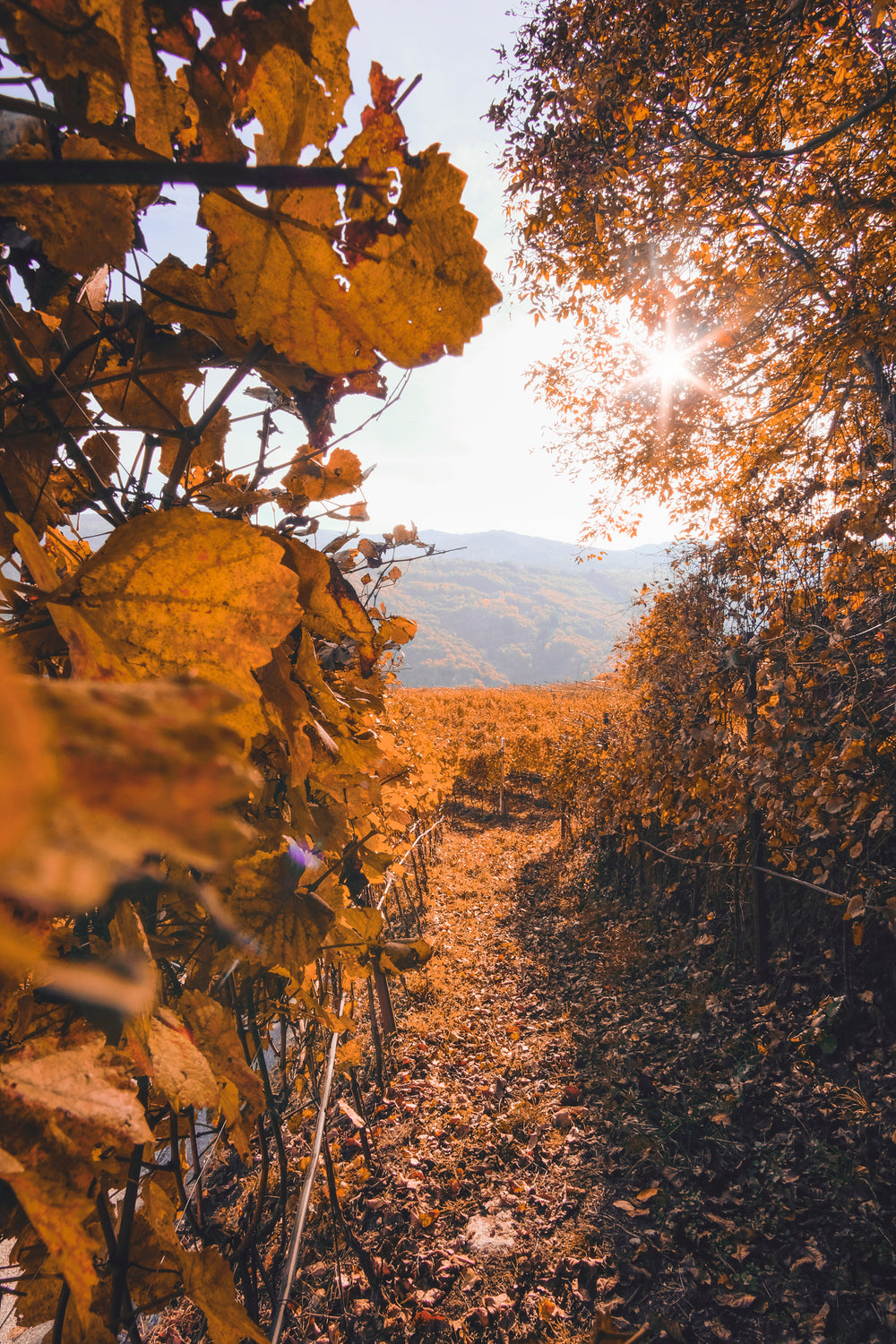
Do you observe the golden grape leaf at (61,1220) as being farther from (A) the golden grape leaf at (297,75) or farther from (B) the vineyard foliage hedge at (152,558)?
(A) the golden grape leaf at (297,75)

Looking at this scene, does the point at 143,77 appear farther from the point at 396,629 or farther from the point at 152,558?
the point at 396,629

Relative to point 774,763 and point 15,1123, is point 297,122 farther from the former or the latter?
point 774,763

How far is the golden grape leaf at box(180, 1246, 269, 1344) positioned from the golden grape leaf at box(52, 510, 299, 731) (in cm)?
69

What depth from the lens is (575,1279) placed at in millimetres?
2502

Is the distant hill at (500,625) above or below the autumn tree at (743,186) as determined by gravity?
above

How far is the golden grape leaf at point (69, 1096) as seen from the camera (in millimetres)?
359

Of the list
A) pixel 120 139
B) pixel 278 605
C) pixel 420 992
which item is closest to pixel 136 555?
pixel 278 605

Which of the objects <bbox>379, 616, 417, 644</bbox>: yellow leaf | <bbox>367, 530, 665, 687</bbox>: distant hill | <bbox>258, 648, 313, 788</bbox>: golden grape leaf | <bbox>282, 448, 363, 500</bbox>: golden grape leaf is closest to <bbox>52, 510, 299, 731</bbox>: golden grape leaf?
<bbox>258, 648, 313, 788</bbox>: golden grape leaf

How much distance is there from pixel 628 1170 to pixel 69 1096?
12.3 feet

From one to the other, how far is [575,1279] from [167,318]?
373 centimetres

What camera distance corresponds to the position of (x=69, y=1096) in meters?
0.36

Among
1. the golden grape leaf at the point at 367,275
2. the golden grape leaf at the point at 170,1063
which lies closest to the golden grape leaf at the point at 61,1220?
the golden grape leaf at the point at 170,1063

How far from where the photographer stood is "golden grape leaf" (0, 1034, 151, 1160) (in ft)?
1.18

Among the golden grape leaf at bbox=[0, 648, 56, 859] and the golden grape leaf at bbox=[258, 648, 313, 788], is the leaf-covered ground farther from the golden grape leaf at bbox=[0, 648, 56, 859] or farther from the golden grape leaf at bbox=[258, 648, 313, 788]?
the golden grape leaf at bbox=[0, 648, 56, 859]
